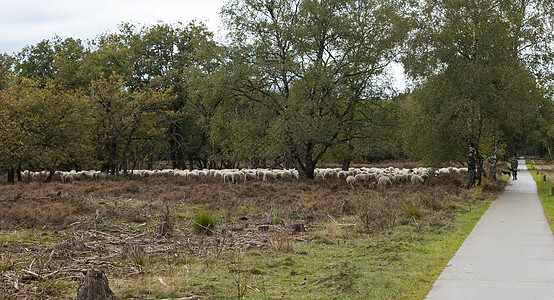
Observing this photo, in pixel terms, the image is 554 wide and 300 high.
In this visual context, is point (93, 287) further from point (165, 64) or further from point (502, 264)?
point (165, 64)

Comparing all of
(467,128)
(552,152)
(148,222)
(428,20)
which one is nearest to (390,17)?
(428,20)

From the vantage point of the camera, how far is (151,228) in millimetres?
13141

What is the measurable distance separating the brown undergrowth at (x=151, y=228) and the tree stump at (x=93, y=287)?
844 millimetres

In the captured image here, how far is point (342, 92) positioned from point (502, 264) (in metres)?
23.1

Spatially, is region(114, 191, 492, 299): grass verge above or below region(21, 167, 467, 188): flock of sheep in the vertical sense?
below

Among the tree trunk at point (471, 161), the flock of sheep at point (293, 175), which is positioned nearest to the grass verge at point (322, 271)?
the tree trunk at point (471, 161)

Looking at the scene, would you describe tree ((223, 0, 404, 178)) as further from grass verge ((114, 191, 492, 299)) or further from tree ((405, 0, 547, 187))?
grass verge ((114, 191, 492, 299))

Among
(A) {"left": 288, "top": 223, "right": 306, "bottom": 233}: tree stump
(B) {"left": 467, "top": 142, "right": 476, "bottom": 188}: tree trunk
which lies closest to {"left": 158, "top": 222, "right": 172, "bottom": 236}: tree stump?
(A) {"left": 288, "top": 223, "right": 306, "bottom": 233}: tree stump

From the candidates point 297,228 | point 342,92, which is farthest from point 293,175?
point 297,228

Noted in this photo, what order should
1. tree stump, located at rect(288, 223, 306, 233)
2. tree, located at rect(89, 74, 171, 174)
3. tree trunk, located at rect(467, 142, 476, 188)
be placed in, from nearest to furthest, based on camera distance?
tree stump, located at rect(288, 223, 306, 233)
tree trunk, located at rect(467, 142, 476, 188)
tree, located at rect(89, 74, 171, 174)

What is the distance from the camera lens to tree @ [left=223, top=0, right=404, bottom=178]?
29391mm

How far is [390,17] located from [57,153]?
73.2ft

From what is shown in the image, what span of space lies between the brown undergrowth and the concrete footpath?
2.13 metres

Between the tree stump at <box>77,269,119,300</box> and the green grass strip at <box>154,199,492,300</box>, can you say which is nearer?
the tree stump at <box>77,269,119,300</box>
